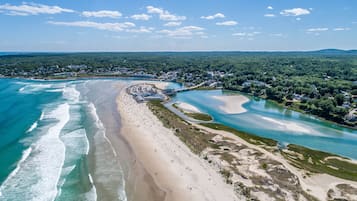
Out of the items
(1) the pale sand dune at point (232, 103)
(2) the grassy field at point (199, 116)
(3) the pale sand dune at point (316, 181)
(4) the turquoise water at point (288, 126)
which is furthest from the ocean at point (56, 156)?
(1) the pale sand dune at point (232, 103)

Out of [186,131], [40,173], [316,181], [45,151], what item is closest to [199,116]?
[186,131]

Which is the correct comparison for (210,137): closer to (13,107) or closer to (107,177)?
(107,177)

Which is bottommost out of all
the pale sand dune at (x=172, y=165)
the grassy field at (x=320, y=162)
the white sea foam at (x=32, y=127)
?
the grassy field at (x=320, y=162)

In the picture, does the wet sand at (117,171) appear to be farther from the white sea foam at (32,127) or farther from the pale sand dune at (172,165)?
the white sea foam at (32,127)

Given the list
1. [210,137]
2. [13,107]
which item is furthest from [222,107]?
[13,107]

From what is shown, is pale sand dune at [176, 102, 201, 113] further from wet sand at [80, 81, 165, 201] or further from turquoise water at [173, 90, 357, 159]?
wet sand at [80, 81, 165, 201]

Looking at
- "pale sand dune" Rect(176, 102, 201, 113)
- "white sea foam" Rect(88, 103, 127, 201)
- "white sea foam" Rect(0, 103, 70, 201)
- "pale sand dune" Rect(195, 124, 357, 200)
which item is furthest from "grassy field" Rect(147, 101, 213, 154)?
"white sea foam" Rect(0, 103, 70, 201)

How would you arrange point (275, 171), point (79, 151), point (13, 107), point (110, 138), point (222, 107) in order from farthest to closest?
1. point (222, 107)
2. point (13, 107)
3. point (110, 138)
4. point (79, 151)
5. point (275, 171)
